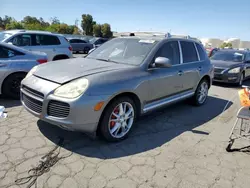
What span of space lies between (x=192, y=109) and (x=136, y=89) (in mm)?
2468

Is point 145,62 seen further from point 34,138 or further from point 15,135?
point 15,135

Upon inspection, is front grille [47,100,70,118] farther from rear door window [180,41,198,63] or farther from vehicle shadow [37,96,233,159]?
rear door window [180,41,198,63]

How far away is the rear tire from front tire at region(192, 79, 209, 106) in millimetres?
4248

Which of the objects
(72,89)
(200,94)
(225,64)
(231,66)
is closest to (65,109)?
(72,89)

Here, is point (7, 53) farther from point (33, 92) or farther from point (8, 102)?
point (33, 92)

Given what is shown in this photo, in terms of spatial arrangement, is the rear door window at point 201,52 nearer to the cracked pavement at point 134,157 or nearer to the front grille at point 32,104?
the cracked pavement at point 134,157

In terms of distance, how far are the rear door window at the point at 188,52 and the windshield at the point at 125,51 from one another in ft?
3.33

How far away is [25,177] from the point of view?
8.19ft

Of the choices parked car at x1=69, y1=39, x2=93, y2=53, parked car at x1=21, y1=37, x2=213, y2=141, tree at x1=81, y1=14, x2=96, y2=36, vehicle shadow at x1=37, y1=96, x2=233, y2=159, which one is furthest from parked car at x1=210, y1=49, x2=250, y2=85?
tree at x1=81, y1=14, x2=96, y2=36

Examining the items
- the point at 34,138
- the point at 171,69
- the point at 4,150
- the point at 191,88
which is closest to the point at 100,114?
the point at 34,138

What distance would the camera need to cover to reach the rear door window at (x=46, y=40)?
26.4ft

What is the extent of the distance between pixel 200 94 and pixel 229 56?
533 cm

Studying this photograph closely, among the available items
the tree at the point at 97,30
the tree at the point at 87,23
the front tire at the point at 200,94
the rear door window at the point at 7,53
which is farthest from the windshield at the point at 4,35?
the tree at the point at 87,23

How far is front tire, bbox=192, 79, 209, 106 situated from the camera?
17.9 ft
